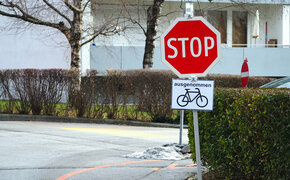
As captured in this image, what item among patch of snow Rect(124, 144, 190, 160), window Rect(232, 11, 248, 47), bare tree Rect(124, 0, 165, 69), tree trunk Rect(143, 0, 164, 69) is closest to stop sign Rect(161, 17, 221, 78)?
patch of snow Rect(124, 144, 190, 160)

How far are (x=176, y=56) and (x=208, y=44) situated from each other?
0.42m

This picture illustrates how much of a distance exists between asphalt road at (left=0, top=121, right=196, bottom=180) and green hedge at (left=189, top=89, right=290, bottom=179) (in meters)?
1.17

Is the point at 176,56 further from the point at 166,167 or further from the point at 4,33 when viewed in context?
the point at 4,33

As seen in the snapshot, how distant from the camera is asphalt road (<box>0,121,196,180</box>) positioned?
28.2 feet

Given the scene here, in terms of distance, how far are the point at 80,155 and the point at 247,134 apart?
16.1 feet

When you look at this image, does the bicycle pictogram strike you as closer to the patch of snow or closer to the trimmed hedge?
the patch of snow

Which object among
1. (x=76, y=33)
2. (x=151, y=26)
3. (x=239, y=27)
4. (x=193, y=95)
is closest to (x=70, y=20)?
(x=76, y=33)

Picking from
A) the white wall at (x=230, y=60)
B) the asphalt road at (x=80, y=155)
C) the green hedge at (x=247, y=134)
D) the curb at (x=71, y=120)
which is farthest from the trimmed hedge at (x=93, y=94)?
the green hedge at (x=247, y=134)

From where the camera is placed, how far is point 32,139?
13.0 m

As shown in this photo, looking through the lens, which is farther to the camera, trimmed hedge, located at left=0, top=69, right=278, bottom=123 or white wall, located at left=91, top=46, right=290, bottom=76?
white wall, located at left=91, top=46, right=290, bottom=76

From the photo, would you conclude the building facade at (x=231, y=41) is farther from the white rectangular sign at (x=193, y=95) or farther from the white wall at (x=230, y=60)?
the white rectangular sign at (x=193, y=95)

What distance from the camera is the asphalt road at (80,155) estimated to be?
8.59 m

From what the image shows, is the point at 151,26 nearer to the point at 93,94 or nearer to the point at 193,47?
the point at 93,94

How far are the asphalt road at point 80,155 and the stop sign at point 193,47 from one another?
2.04 m
